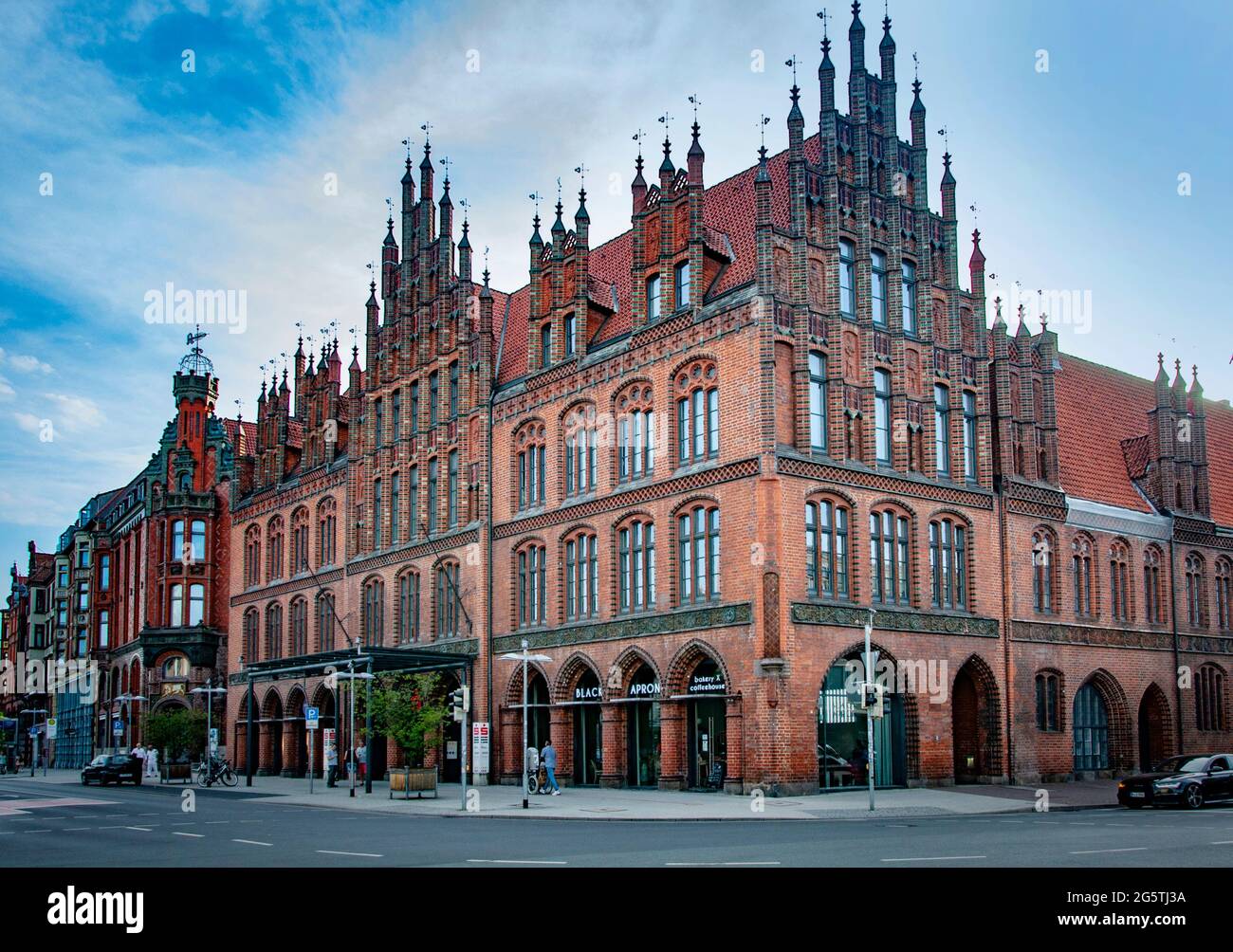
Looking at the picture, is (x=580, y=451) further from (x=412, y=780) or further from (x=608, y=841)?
(x=608, y=841)

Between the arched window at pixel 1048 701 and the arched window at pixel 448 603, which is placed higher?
the arched window at pixel 448 603

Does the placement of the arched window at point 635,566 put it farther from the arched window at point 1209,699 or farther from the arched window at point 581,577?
the arched window at point 1209,699

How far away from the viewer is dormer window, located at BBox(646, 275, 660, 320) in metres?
40.1

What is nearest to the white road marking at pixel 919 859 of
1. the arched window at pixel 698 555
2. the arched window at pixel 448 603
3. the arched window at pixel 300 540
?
the arched window at pixel 698 555

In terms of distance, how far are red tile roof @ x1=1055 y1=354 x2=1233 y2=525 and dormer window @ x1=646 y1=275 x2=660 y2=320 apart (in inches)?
624

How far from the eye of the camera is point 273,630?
211 ft

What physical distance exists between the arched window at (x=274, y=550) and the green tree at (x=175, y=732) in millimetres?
7799

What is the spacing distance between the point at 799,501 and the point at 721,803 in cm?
858

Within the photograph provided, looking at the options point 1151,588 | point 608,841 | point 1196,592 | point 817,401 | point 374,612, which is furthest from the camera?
point 374,612

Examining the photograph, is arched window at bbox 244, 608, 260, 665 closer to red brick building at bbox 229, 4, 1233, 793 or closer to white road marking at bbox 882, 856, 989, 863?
red brick building at bbox 229, 4, 1233, 793

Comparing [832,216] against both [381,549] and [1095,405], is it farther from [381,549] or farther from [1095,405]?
[381,549]


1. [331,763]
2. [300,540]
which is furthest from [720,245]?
[300,540]

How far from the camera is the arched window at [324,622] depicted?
5794 centimetres

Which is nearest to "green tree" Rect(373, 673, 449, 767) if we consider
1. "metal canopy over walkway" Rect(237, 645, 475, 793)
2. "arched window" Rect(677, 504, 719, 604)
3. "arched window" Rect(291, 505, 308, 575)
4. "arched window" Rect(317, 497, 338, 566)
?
"metal canopy over walkway" Rect(237, 645, 475, 793)
